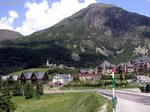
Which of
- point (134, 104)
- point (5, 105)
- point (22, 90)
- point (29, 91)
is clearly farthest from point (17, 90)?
point (134, 104)

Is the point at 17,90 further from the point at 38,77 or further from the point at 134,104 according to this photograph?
the point at 134,104

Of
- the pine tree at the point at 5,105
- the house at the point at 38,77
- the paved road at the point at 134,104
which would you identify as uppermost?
the house at the point at 38,77

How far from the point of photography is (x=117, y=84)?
127 metres

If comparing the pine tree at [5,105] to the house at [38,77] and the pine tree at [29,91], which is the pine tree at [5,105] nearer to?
the pine tree at [29,91]

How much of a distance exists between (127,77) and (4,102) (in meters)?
106

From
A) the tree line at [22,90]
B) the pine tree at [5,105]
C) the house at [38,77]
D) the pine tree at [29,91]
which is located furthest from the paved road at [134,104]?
the house at [38,77]

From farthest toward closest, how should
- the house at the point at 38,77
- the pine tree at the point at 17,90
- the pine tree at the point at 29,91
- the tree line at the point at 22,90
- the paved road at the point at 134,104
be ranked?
1. the house at the point at 38,77
2. the pine tree at the point at 17,90
3. the tree line at the point at 22,90
4. the pine tree at the point at 29,91
5. the paved road at the point at 134,104

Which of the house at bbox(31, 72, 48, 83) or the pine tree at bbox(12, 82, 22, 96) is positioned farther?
the house at bbox(31, 72, 48, 83)

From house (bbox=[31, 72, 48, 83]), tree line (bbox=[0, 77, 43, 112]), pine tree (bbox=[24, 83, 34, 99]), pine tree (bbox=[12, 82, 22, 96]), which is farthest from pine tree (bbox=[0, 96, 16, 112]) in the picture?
house (bbox=[31, 72, 48, 83])

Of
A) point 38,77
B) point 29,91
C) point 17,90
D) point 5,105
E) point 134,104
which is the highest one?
point 38,77

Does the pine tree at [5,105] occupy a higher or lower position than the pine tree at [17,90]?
lower

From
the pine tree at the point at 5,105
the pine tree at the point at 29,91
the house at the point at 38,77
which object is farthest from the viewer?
the house at the point at 38,77

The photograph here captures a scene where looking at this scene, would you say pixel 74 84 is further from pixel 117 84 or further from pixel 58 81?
pixel 58 81

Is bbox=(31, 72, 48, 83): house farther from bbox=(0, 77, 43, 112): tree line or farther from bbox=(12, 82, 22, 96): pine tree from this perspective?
bbox=(12, 82, 22, 96): pine tree
